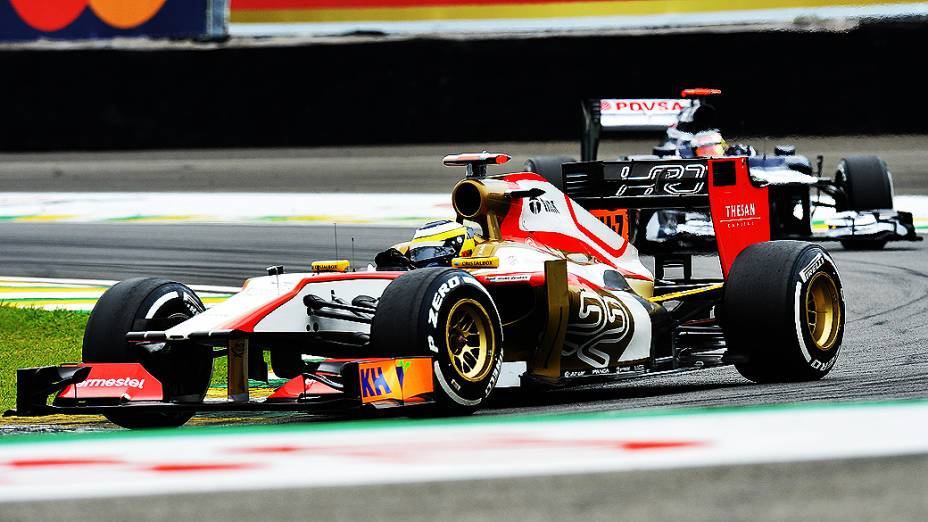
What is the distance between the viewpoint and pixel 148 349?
25.7ft

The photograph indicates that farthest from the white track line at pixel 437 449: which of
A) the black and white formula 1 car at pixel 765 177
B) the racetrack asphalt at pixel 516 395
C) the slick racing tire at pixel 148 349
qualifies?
the black and white formula 1 car at pixel 765 177

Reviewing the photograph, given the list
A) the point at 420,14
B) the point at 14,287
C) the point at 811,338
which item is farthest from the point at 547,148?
the point at 811,338

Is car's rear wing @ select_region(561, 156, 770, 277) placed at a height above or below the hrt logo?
above

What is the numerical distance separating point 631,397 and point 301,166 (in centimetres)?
1734

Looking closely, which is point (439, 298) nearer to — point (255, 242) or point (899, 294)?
point (899, 294)

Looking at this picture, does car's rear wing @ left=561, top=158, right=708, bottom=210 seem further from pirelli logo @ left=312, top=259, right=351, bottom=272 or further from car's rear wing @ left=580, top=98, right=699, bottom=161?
car's rear wing @ left=580, top=98, right=699, bottom=161

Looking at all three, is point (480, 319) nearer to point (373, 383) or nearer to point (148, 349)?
point (373, 383)

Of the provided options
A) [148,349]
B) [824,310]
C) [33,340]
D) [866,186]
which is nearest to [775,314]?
[824,310]

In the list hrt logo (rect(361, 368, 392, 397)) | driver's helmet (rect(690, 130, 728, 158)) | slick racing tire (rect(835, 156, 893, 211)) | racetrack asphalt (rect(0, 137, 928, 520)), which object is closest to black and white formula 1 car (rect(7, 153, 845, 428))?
hrt logo (rect(361, 368, 392, 397))

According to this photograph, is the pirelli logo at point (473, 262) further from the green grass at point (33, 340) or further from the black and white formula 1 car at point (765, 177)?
the black and white formula 1 car at point (765, 177)

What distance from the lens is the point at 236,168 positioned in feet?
84.4

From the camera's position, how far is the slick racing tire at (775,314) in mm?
8852

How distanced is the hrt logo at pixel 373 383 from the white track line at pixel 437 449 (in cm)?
34

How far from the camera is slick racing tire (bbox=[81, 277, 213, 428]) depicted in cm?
788
